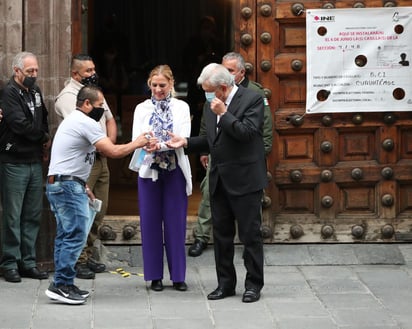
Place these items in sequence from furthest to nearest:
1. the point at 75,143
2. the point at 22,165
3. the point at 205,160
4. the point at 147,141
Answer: the point at 205,160, the point at 22,165, the point at 147,141, the point at 75,143

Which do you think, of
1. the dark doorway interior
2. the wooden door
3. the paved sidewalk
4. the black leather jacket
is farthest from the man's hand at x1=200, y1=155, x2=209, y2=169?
the dark doorway interior

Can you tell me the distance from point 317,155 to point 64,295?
297 centimetres

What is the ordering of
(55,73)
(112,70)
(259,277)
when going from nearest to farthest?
(259,277) < (55,73) < (112,70)

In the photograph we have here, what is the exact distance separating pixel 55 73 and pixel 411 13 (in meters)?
3.22

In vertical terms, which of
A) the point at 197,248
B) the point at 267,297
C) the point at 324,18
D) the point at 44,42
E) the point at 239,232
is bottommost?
the point at 267,297

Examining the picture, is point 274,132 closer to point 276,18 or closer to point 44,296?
point 276,18

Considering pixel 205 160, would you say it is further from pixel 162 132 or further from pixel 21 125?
pixel 21 125

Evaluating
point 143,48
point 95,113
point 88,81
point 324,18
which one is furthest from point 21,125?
point 143,48

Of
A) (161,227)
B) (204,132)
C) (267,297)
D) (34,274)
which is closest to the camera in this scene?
(267,297)

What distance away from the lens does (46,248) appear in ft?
33.8

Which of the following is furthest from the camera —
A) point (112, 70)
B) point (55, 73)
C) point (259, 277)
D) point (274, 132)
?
point (112, 70)

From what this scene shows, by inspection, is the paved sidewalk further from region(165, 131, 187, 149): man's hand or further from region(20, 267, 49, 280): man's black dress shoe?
region(165, 131, 187, 149): man's hand

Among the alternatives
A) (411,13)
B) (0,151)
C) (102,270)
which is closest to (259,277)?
(102,270)

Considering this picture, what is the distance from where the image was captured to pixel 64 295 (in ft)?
29.9
